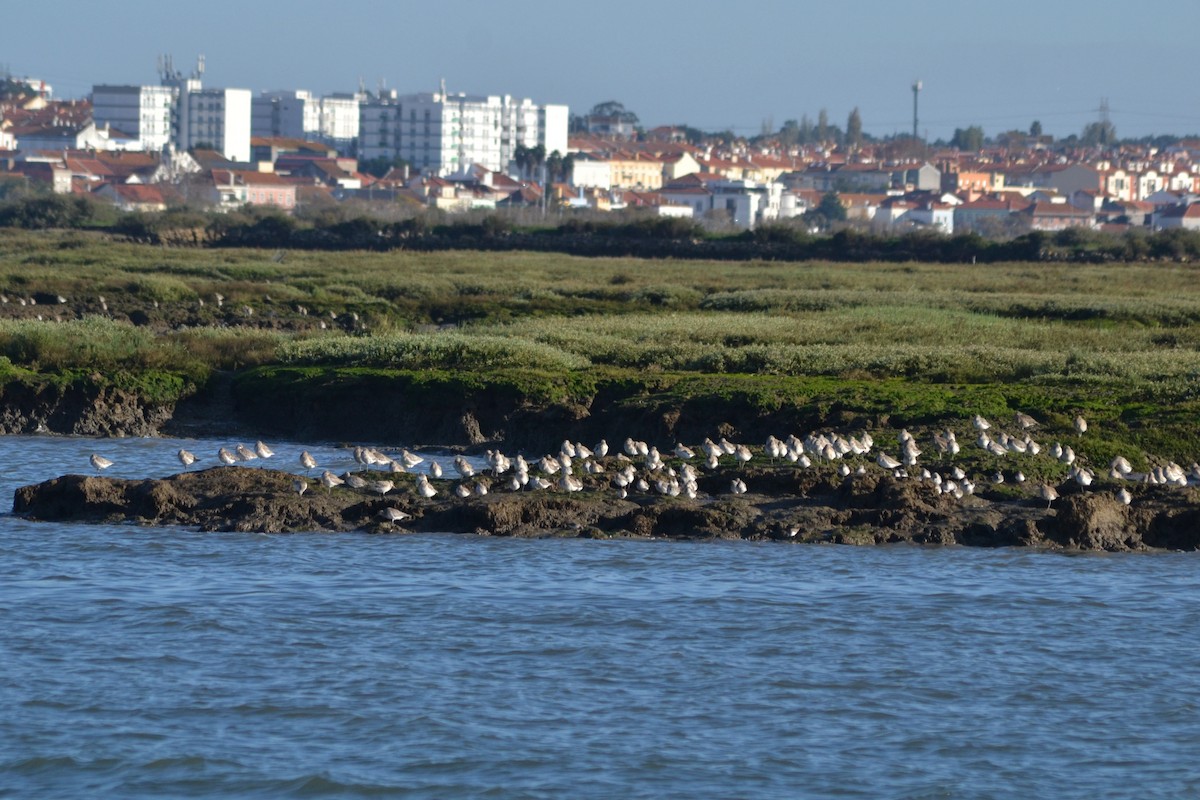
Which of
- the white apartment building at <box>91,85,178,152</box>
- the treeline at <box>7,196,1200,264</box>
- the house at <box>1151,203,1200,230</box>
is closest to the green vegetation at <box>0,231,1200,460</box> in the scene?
the treeline at <box>7,196,1200,264</box>

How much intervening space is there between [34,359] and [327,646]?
14765 millimetres

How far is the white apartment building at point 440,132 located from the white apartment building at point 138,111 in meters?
19.8

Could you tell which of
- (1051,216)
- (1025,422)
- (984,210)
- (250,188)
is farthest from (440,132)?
(1025,422)

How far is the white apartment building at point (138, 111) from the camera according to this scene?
176 meters

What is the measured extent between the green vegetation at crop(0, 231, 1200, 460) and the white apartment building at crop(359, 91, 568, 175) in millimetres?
129448

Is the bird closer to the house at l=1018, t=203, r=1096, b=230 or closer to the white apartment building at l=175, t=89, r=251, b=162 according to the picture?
the house at l=1018, t=203, r=1096, b=230

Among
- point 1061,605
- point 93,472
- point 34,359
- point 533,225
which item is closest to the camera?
point 1061,605

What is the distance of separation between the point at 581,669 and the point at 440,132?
17169 cm

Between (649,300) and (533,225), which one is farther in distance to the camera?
(533,225)

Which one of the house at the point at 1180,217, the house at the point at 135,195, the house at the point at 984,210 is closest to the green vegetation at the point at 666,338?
the house at the point at 135,195

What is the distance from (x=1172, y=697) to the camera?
1279 centimetres

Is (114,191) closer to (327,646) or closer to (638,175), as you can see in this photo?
(638,175)

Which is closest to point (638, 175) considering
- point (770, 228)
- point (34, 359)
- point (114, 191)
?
point (114, 191)

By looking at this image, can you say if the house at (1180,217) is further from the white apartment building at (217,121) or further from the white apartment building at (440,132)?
the white apartment building at (217,121)
